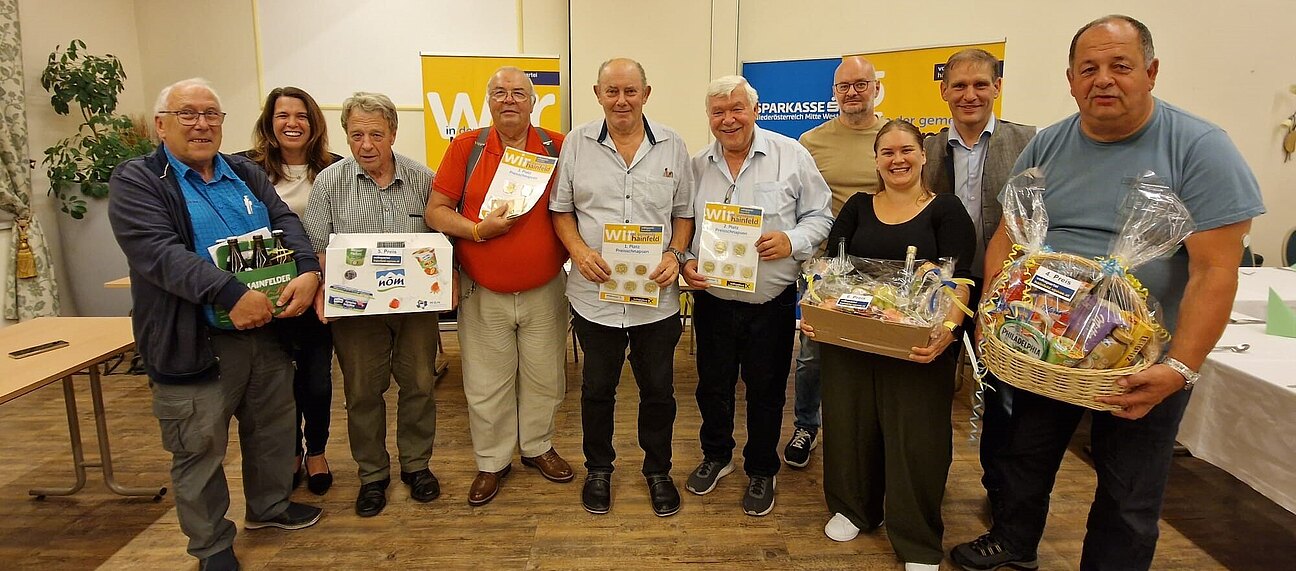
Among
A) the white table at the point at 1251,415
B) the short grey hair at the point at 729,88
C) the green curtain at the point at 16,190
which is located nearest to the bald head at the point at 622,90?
the short grey hair at the point at 729,88

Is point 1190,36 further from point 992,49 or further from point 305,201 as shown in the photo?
point 305,201

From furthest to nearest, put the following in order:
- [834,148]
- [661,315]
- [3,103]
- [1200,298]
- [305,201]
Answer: [3,103]
[834,148]
[305,201]
[661,315]
[1200,298]

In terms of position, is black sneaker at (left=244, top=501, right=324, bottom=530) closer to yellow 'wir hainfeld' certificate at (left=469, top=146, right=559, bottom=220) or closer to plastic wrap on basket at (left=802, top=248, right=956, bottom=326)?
yellow 'wir hainfeld' certificate at (left=469, top=146, right=559, bottom=220)

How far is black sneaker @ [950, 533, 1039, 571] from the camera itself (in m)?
2.23

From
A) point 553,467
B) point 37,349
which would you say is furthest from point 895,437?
point 37,349

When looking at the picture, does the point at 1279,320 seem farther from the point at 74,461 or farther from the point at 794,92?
the point at 74,461

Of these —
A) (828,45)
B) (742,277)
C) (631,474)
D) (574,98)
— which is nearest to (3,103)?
(574,98)

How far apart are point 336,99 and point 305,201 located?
352 centimetres

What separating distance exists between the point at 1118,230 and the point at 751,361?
126 cm

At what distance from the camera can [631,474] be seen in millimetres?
2990

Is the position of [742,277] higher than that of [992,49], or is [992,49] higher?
[992,49]

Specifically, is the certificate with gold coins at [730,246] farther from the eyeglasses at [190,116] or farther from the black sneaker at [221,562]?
the black sneaker at [221,562]

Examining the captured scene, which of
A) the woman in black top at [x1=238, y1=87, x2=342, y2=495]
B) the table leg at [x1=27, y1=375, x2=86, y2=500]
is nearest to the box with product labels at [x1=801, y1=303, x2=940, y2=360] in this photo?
the woman in black top at [x1=238, y1=87, x2=342, y2=495]

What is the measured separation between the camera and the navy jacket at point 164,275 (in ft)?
6.35
